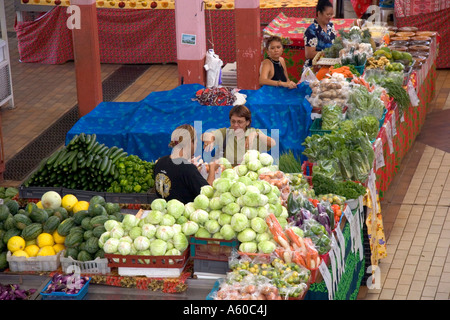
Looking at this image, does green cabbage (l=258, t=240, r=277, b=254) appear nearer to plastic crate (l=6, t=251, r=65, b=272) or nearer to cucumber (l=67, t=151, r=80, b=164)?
plastic crate (l=6, t=251, r=65, b=272)

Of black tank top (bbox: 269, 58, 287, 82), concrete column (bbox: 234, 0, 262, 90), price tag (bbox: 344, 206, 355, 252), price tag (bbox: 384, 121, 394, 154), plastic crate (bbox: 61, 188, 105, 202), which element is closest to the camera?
price tag (bbox: 344, 206, 355, 252)

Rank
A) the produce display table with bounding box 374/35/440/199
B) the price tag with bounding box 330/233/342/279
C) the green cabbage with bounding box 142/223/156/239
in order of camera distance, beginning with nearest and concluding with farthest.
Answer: the green cabbage with bounding box 142/223/156/239
the price tag with bounding box 330/233/342/279
the produce display table with bounding box 374/35/440/199

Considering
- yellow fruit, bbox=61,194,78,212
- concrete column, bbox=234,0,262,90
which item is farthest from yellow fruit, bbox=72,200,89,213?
concrete column, bbox=234,0,262,90

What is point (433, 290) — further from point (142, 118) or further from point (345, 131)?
point (142, 118)

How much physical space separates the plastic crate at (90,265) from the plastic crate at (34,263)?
0.10 metres

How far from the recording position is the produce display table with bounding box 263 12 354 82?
1283cm

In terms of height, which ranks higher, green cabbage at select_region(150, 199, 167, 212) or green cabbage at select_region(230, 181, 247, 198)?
green cabbage at select_region(230, 181, 247, 198)

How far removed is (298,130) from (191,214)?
4.30 meters

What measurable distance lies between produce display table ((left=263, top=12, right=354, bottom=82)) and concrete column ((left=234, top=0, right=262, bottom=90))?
1.38 metres

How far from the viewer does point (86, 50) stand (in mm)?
11602

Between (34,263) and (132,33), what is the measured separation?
30.4 feet

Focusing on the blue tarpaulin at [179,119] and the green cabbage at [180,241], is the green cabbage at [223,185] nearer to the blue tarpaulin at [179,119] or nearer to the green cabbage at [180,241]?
Answer: the green cabbage at [180,241]

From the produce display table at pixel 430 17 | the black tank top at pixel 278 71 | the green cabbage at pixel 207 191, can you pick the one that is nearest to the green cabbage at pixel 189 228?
the green cabbage at pixel 207 191

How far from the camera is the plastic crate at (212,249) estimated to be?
602 cm
